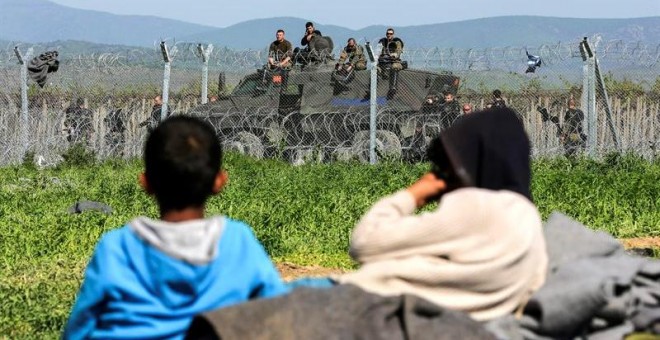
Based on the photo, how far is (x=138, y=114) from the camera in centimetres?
2125

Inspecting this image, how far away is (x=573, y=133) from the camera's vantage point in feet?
61.5

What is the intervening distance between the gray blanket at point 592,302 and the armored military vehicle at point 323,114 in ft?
48.7

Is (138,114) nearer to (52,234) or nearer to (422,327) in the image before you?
(52,234)

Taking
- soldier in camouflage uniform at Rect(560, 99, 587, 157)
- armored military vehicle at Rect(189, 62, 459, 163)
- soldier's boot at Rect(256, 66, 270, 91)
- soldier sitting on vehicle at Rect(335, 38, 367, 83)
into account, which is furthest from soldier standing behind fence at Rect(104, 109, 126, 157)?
A: soldier in camouflage uniform at Rect(560, 99, 587, 157)

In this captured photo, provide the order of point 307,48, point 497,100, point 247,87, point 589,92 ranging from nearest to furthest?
point 589,92, point 497,100, point 247,87, point 307,48

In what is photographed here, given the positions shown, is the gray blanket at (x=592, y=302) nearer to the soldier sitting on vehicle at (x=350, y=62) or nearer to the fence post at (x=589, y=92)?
the fence post at (x=589, y=92)

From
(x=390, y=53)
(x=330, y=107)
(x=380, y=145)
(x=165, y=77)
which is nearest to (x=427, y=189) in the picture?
Result: (x=165, y=77)

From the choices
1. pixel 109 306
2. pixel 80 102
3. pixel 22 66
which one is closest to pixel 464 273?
pixel 109 306

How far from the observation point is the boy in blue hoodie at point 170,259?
3748 millimetres

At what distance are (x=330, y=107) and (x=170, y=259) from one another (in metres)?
17.3

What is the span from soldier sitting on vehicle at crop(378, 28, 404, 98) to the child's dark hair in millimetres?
16760

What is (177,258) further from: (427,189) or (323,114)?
(323,114)

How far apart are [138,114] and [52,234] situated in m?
11.0

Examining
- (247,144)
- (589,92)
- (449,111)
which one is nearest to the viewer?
(589,92)
